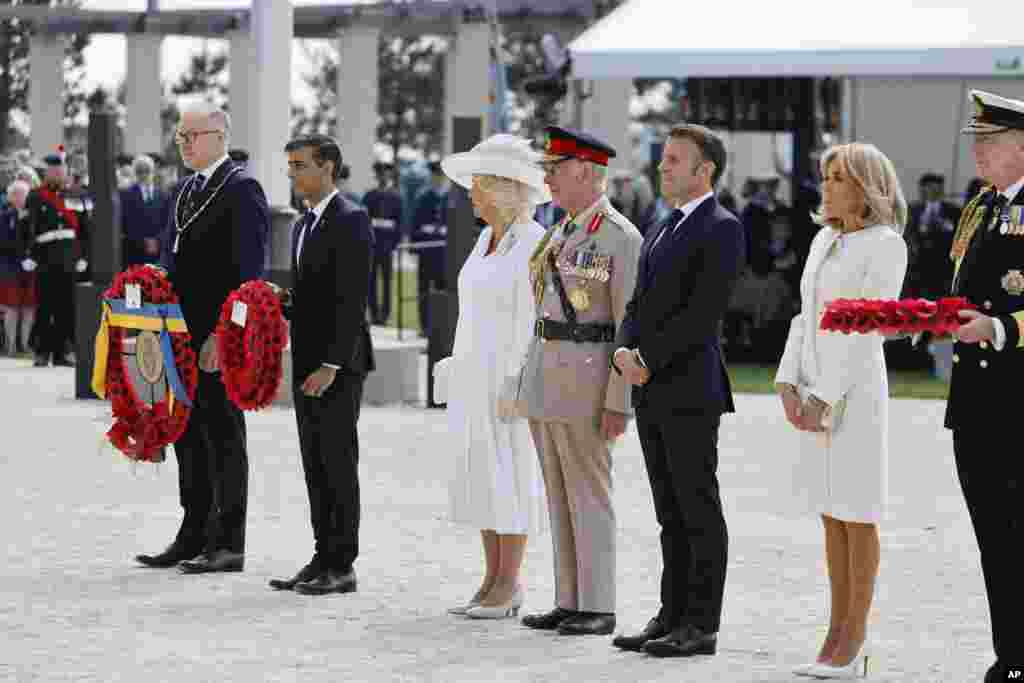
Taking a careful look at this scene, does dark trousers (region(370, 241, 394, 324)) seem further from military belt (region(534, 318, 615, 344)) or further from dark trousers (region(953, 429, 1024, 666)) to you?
dark trousers (region(953, 429, 1024, 666))

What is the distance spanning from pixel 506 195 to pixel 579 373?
2.84 ft

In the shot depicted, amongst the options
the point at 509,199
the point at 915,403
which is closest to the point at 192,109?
the point at 509,199

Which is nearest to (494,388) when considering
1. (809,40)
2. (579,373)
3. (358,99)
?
(579,373)

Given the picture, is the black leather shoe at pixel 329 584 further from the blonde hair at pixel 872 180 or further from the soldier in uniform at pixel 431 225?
the soldier in uniform at pixel 431 225

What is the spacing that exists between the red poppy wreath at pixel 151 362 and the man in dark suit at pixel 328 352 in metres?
0.69

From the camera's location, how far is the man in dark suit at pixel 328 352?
9.19 meters

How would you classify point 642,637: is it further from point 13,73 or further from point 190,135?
point 13,73

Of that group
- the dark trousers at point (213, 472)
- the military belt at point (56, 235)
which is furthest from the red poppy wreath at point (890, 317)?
Result: the military belt at point (56, 235)

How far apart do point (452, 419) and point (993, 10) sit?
12.7 meters

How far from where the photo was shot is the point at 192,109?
32.2 ft

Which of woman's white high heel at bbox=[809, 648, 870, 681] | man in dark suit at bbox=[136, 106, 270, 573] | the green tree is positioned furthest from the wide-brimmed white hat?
the green tree

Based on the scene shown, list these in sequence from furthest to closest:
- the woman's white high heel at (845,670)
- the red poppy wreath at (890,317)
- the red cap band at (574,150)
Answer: the red cap band at (574,150), the woman's white high heel at (845,670), the red poppy wreath at (890,317)

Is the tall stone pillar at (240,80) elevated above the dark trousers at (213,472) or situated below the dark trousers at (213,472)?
above

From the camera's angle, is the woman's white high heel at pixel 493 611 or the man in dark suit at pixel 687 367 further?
the woman's white high heel at pixel 493 611
